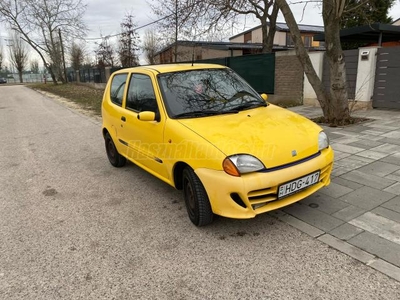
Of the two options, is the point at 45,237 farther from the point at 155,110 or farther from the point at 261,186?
the point at 261,186

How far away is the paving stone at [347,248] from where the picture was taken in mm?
2637

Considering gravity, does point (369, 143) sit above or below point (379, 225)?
above

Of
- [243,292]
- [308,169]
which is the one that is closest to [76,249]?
[243,292]

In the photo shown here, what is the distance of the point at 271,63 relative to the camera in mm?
11859

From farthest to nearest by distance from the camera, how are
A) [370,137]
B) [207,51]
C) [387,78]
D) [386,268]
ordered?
[207,51] → [387,78] → [370,137] → [386,268]

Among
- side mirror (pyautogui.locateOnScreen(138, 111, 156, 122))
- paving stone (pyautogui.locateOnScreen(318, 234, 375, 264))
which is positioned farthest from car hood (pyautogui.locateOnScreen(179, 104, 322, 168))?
paving stone (pyautogui.locateOnScreen(318, 234, 375, 264))

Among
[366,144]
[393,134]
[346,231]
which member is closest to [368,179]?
[346,231]

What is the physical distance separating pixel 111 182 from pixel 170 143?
1.77 meters

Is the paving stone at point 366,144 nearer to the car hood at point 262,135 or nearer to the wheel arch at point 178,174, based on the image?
the car hood at point 262,135

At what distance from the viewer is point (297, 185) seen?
3.06 m

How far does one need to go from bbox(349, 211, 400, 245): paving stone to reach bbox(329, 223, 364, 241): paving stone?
7 cm

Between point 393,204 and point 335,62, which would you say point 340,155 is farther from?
point 335,62

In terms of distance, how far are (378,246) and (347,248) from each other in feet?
0.88

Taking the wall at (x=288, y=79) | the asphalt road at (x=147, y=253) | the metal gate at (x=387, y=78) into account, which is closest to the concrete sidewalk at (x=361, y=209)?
the asphalt road at (x=147, y=253)
